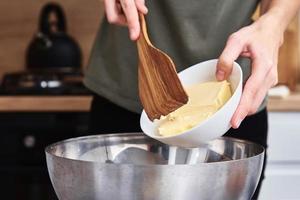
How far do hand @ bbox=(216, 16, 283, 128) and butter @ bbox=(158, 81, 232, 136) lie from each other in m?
0.02

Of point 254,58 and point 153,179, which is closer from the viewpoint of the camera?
point 153,179

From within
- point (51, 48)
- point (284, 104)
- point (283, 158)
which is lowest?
point (283, 158)

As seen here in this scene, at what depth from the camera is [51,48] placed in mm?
1764

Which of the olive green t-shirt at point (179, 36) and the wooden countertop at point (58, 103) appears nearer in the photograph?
the olive green t-shirt at point (179, 36)

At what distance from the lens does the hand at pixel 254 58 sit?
705 mm

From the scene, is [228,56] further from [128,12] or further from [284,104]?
[284,104]

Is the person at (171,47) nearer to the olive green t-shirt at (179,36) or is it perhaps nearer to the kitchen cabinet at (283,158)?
the olive green t-shirt at (179,36)

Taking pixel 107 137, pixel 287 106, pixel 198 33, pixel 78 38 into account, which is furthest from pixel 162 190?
pixel 78 38

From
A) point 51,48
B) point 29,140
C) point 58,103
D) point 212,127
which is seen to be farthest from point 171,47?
point 51,48

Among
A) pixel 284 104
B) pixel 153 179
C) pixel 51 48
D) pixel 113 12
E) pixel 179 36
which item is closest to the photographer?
pixel 153 179

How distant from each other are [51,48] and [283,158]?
75 cm

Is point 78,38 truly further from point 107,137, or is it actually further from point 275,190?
point 107,137

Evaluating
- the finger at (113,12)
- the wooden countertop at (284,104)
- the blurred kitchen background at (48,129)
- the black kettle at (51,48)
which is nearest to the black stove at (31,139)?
the blurred kitchen background at (48,129)

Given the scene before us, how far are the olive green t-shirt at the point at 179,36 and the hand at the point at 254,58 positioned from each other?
20cm
